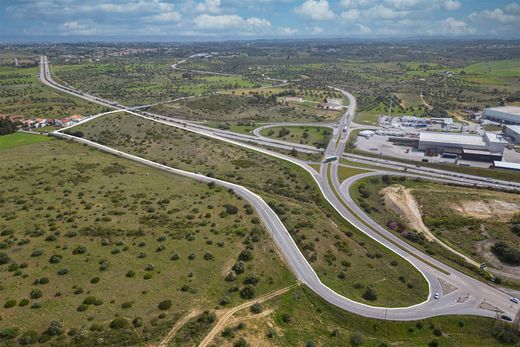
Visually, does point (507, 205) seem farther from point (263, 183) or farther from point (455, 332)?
point (263, 183)

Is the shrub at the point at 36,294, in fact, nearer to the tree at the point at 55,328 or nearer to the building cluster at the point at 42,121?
the tree at the point at 55,328

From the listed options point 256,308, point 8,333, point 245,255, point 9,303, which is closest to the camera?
point 8,333

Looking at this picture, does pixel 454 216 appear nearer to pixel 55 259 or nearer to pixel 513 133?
pixel 55 259

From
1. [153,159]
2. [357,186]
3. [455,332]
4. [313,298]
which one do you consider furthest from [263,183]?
[455,332]

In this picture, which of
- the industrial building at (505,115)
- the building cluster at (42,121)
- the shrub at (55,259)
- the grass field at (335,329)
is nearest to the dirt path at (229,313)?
the grass field at (335,329)

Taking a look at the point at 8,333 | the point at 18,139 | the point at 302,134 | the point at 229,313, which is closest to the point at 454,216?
the point at 229,313

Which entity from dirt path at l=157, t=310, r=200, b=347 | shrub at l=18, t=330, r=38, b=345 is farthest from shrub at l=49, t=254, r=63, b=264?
dirt path at l=157, t=310, r=200, b=347
